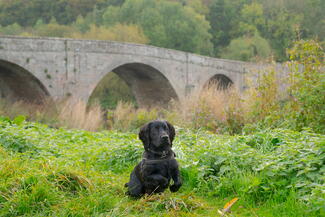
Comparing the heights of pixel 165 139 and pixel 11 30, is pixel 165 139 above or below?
below

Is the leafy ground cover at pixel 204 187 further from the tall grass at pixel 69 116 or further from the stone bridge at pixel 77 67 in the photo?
the stone bridge at pixel 77 67

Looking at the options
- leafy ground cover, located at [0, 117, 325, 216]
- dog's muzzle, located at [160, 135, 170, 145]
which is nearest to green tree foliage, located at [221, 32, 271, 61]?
leafy ground cover, located at [0, 117, 325, 216]

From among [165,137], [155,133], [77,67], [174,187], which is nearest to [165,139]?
[165,137]

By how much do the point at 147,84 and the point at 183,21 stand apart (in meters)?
10.2

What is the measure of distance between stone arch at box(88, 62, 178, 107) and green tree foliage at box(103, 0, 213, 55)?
25.4ft

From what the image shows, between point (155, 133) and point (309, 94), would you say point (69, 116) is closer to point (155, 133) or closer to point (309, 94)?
point (309, 94)

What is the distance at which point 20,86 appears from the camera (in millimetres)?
18000

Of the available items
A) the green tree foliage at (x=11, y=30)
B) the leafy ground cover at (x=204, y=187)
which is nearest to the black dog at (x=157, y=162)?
the leafy ground cover at (x=204, y=187)

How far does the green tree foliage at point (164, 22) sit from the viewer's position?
102 feet

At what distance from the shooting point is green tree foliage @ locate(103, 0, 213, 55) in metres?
31.2

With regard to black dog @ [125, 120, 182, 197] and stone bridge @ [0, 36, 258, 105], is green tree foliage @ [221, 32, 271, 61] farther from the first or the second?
black dog @ [125, 120, 182, 197]

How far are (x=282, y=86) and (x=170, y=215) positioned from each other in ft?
18.6

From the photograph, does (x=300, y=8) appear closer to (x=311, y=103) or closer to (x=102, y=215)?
(x=311, y=103)

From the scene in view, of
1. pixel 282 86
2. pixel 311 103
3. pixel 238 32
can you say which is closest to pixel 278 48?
pixel 238 32
